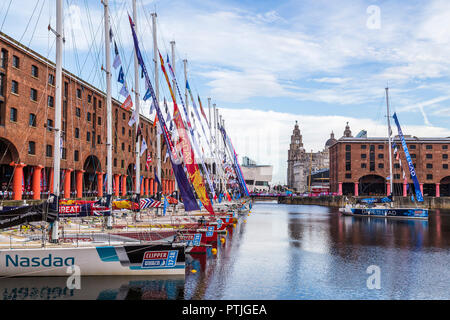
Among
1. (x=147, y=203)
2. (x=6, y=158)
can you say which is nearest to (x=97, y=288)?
(x=147, y=203)

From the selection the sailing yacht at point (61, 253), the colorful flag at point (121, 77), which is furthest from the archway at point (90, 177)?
the sailing yacht at point (61, 253)

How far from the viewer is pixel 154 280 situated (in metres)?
21.2

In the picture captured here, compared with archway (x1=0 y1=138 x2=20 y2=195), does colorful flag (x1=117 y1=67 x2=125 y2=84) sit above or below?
above

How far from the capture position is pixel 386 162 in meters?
116

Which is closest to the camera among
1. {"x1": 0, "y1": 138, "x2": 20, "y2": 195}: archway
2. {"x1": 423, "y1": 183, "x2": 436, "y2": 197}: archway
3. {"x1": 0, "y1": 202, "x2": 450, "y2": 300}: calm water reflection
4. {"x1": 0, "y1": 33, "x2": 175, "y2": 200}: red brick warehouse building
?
{"x1": 0, "y1": 202, "x2": 450, "y2": 300}: calm water reflection

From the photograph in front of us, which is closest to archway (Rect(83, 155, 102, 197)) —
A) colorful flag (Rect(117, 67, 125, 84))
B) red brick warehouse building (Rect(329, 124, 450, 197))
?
colorful flag (Rect(117, 67, 125, 84))

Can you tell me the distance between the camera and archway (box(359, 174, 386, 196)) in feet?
402

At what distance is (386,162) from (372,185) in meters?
13.8

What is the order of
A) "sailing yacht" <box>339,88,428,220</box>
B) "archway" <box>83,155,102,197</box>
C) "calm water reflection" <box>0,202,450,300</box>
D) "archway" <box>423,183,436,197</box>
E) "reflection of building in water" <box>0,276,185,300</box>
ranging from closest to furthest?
1. "reflection of building in water" <box>0,276,185,300</box>
2. "calm water reflection" <box>0,202,450,300</box>
3. "sailing yacht" <box>339,88,428,220</box>
4. "archway" <box>83,155,102,197</box>
5. "archway" <box>423,183,436,197</box>

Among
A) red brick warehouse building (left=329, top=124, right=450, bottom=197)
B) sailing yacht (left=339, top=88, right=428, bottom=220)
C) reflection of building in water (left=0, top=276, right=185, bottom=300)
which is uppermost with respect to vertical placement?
red brick warehouse building (left=329, top=124, right=450, bottom=197)

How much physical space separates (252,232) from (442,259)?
21.8 m

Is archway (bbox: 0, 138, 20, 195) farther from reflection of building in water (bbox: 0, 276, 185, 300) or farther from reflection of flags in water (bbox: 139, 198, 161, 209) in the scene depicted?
reflection of building in water (bbox: 0, 276, 185, 300)

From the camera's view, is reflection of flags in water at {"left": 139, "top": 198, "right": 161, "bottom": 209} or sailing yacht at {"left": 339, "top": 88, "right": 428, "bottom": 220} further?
sailing yacht at {"left": 339, "top": 88, "right": 428, "bottom": 220}

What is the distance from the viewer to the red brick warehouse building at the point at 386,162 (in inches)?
4557
